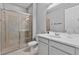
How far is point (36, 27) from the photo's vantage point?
1.38 meters

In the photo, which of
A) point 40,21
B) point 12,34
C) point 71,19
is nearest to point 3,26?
point 12,34

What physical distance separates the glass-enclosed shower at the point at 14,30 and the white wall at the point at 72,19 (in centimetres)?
54

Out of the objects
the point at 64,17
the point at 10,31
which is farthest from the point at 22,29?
the point at 64,17

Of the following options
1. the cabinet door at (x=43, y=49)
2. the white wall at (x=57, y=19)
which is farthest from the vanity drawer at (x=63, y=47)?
the white wall at (x=57, y=19)

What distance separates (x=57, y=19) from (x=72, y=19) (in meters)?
0.20

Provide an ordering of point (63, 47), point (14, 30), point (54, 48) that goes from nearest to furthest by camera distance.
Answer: point (63, 47) → point (54, 48) → point (14, 30)

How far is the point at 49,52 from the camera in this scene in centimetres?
131

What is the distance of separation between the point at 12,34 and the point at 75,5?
98 cm

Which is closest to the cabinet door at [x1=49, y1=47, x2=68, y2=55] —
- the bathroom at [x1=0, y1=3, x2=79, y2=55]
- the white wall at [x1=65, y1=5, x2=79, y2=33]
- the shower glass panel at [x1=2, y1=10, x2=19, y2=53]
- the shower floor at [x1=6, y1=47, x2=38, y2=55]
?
the bathroom at [x1=0, y1=3, x2=79, y2=55]

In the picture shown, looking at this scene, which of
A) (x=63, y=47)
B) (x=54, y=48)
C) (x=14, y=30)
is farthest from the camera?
(x=14, y=30)

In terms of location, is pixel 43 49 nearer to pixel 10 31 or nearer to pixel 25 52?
pixel 25 52

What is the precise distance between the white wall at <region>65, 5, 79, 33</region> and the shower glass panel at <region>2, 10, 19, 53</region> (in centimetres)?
73
